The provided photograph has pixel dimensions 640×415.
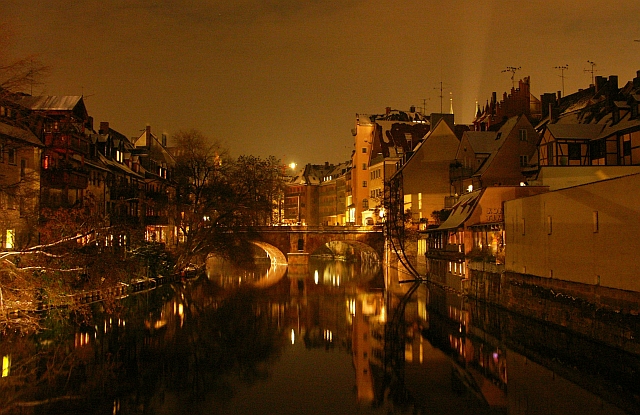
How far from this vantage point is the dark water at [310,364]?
1662 centimetres

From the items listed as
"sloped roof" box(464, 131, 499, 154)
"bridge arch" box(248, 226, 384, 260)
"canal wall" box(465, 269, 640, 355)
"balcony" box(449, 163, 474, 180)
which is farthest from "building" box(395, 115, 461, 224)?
"canal wall" box(465, 269, 640, 355)

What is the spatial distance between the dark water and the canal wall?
0.44 metres

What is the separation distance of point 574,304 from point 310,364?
355 inches

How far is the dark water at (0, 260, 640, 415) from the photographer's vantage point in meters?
16.6

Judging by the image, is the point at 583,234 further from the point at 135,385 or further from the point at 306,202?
the point at 306,202

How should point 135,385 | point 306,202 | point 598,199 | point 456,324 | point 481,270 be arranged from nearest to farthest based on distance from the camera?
point 135,385 → point 598,199 → point 456,324 → point 481,270 → point 306,202

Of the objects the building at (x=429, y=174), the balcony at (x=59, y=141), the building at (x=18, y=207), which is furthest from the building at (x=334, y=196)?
the building at (x=18, y=207)

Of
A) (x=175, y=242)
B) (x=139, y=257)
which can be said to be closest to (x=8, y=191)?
(x=139, y=257)

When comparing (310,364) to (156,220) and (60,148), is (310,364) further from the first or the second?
(156,220)

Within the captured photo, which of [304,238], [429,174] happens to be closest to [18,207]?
[429,174]

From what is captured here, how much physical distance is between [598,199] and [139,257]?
31.0 m

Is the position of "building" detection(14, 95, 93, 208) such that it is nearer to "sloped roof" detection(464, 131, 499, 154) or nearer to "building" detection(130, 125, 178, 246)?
"building" detection(130, 125, 178, 246)

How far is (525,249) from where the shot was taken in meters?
29.8

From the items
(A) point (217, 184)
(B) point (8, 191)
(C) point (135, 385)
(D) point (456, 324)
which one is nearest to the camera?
(C) point (135, 385)
